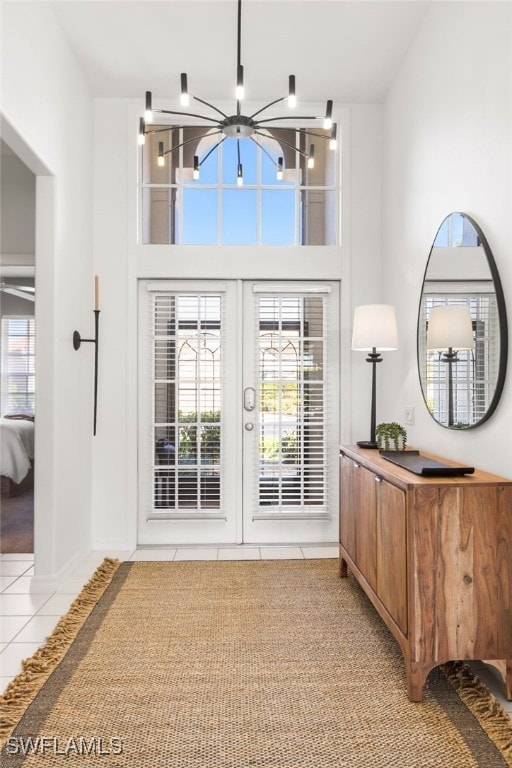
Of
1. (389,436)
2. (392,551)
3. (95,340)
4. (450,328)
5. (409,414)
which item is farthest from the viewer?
(95,340)

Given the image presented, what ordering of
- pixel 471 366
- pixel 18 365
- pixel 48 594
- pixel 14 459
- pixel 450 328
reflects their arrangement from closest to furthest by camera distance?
pixel 471 366 < pixel 450 328 < pixel 48 594 < pixel 14 459 < pixel 18 365

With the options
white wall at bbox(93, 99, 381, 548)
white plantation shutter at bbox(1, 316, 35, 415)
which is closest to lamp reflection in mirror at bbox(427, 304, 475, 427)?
white wall at bbox(93, 99, 381, 548)

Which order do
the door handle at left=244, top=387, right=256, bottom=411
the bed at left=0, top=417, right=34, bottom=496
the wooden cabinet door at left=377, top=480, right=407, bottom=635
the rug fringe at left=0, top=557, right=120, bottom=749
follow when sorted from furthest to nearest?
the bed at left=0, top=417, right=34, bottom=496 → the door handle at left=244, top=387, right=256, bottom=411 → the wooden cabinet door at left=377, top=480, right=407, bottom=635 → the rug fringe at left=0, top=557, right=120, bottom=749

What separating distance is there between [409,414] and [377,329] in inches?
21.9

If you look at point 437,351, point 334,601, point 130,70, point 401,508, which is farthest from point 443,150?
point 334,601

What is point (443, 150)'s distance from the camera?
285 cm

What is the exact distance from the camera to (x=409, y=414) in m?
3.34

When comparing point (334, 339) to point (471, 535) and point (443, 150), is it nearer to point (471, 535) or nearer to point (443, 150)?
point (443, 150)

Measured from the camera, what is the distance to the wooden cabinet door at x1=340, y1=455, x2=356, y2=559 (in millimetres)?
2984

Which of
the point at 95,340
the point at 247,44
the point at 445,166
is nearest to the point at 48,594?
the point at 95,340

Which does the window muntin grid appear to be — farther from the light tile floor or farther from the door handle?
the light tile floor

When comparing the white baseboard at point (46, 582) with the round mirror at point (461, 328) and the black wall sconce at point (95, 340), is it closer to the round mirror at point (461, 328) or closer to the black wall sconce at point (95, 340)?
the black wall sconce at point (95, 340)

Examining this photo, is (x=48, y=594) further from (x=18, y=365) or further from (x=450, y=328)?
(x=18, y=365)

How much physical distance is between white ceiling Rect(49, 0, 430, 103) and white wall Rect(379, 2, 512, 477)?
0.21 m
